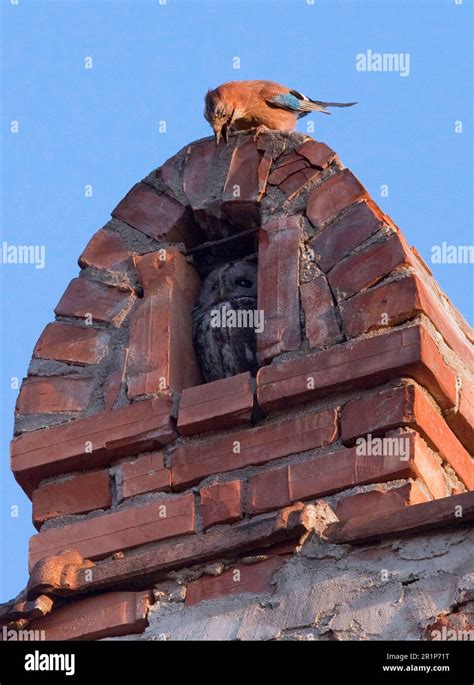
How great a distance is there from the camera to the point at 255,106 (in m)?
7.12

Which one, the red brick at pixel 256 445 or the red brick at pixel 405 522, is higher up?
the red brick at pixel 256 445

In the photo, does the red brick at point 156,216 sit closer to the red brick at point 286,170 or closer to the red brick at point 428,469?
the red brick at point 286,170

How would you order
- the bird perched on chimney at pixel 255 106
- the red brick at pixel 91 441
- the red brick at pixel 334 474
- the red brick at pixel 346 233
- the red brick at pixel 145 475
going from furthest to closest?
the bird perched on chimney at pixel 255 106
the red brick at pixel 346 233
the red brick at pixel 91 441
the red brick at pixel 145 475
the red brick at pixel 334 474

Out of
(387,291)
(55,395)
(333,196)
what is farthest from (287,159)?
(55,395)

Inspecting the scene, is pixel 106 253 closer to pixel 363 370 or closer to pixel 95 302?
pixel 95 302

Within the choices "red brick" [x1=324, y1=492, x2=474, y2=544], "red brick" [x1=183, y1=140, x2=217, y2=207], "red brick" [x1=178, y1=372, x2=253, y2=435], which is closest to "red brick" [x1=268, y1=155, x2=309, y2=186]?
"red brick" [x1=183, y1=140, x2=217, y2=207]

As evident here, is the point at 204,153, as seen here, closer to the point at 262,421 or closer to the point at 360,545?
the point at 262,421

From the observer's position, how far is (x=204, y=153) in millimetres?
5512

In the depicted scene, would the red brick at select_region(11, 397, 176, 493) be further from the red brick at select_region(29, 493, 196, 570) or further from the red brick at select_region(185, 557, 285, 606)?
the red brick at select_region(185, 557, 285, 606)

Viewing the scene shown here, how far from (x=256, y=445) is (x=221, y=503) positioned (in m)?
0.19

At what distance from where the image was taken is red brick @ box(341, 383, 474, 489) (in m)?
4.48

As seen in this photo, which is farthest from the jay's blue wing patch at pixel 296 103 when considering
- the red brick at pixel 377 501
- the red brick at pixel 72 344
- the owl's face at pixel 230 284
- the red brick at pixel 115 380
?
the red brick at pixel 377 501

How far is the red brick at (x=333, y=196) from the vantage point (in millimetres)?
5094
